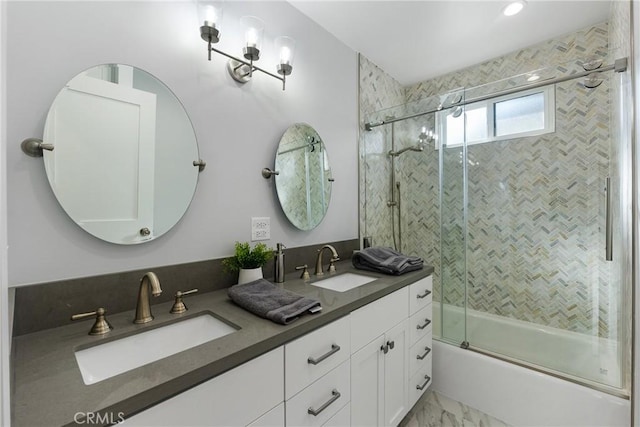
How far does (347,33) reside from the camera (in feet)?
6.29

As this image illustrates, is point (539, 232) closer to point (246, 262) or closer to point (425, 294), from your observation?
point (425, 294)

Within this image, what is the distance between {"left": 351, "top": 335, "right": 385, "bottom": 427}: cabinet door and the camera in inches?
44.3

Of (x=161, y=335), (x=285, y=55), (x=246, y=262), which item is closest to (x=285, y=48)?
(x=285, y=55)

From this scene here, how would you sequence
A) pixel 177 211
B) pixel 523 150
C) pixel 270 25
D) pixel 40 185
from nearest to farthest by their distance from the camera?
pixel 40 185 < pixel 177 211 < pixel 270 25 < pixel 523 150

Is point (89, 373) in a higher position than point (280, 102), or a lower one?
lower

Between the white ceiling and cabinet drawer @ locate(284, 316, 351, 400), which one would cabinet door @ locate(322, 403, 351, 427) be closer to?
cabinet drawer @ locate(284, 316, 351, 400)

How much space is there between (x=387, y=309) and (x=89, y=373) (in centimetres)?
110

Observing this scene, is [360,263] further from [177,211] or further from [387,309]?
[177,211]

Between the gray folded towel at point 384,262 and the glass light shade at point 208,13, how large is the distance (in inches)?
53.6

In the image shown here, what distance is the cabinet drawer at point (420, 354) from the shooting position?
1534 mm

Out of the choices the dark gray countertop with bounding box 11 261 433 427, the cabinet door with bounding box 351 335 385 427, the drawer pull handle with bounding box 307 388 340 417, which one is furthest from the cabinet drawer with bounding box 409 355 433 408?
the dark gray countertop with bounding box 11 261 433 427

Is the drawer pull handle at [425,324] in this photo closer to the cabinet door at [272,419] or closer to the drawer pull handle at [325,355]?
the drawer pull handle at [325,355]

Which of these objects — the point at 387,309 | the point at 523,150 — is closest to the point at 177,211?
the point at 387,309

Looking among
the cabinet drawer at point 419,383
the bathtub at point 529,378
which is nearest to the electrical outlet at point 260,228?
the cabinet drawer at point 419,383
